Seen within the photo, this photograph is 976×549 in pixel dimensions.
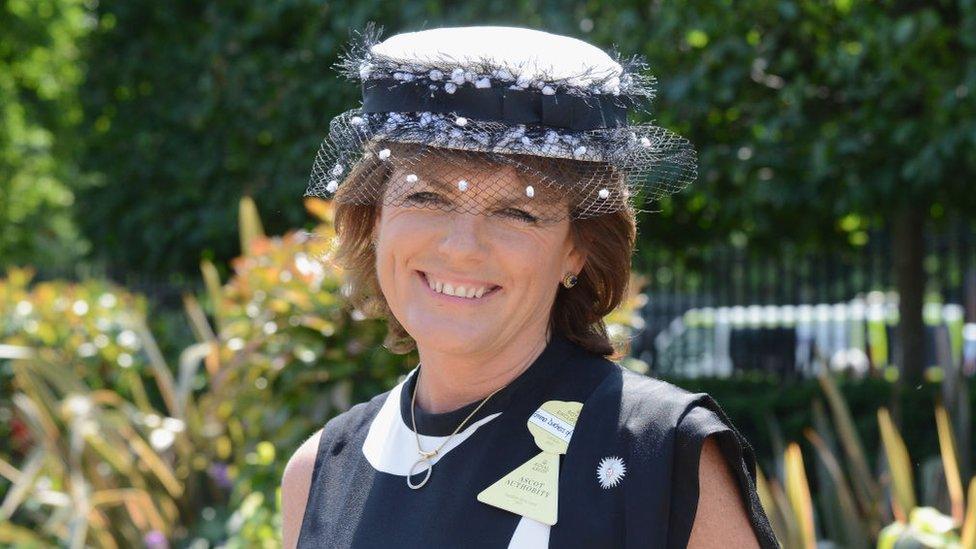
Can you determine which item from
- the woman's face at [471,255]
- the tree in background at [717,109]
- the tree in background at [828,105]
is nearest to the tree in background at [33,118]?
the tree in background at [717,109]

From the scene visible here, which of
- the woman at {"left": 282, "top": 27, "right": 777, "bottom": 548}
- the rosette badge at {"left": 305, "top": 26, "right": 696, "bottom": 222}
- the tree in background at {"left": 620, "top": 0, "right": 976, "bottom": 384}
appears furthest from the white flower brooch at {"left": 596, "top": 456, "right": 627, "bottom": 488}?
the tree in background at {"left": 620, "top": 0, "right": 976, "bottom": 384}

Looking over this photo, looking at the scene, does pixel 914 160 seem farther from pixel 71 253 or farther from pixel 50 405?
pixel 71 253

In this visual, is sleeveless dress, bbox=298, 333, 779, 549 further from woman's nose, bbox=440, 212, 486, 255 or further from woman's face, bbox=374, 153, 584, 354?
woman's nose, bbox=440, 212, 486, 255

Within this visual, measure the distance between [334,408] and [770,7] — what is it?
9.95 ft

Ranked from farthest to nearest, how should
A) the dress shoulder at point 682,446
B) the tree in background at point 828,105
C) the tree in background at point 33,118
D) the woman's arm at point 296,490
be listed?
the tree in background at point 33,118
the tree in background at point 828,105
the woman's arm at point 296,490
the dress shoulder at point 682,446

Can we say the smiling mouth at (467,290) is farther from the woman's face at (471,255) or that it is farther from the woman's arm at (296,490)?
the woman's arm at (296,490)

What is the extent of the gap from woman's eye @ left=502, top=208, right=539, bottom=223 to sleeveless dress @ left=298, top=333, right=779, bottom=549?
225 millimetres

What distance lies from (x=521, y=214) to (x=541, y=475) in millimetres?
386

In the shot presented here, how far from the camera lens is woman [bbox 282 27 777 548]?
1659mm

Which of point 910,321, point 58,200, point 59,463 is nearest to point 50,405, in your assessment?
point 59,463

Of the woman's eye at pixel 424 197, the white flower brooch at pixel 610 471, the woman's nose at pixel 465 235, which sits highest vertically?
the woman's eye at pixel 424 197

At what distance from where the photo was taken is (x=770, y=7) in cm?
583

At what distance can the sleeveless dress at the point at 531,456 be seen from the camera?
1629 millimetres

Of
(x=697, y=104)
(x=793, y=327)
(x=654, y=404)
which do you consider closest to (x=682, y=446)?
(x=654, y=404)
